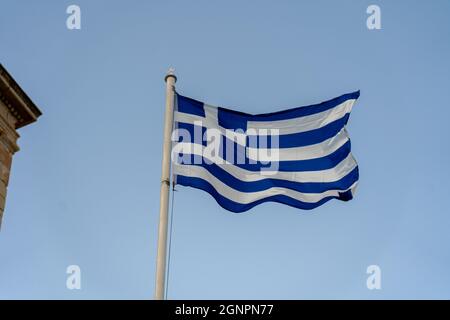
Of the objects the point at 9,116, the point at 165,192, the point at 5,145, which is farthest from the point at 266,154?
the point at 9,116

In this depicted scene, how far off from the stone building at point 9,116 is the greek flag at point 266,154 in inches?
185

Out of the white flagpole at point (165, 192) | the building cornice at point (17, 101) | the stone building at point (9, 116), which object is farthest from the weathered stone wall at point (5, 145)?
the white flagpole at point (165, 192)

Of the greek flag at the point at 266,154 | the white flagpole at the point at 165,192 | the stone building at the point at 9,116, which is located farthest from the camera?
the stone building at the point at 9,116

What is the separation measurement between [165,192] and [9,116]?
5994 mm

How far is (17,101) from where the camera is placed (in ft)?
49.9

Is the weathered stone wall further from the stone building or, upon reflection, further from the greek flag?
the greek flag

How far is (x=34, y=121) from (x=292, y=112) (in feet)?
22.9

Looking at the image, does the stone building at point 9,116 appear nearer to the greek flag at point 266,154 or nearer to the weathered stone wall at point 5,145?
the weathered stone wall at point 5,145

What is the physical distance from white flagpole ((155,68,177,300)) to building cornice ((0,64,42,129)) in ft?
14.4

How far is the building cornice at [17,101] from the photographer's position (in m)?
14.5

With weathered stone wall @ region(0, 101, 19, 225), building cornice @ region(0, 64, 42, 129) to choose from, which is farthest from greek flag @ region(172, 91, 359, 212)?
weathered stone wall @ region(0, 101, 19, 225)

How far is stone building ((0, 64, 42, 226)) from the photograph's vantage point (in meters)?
14.5
